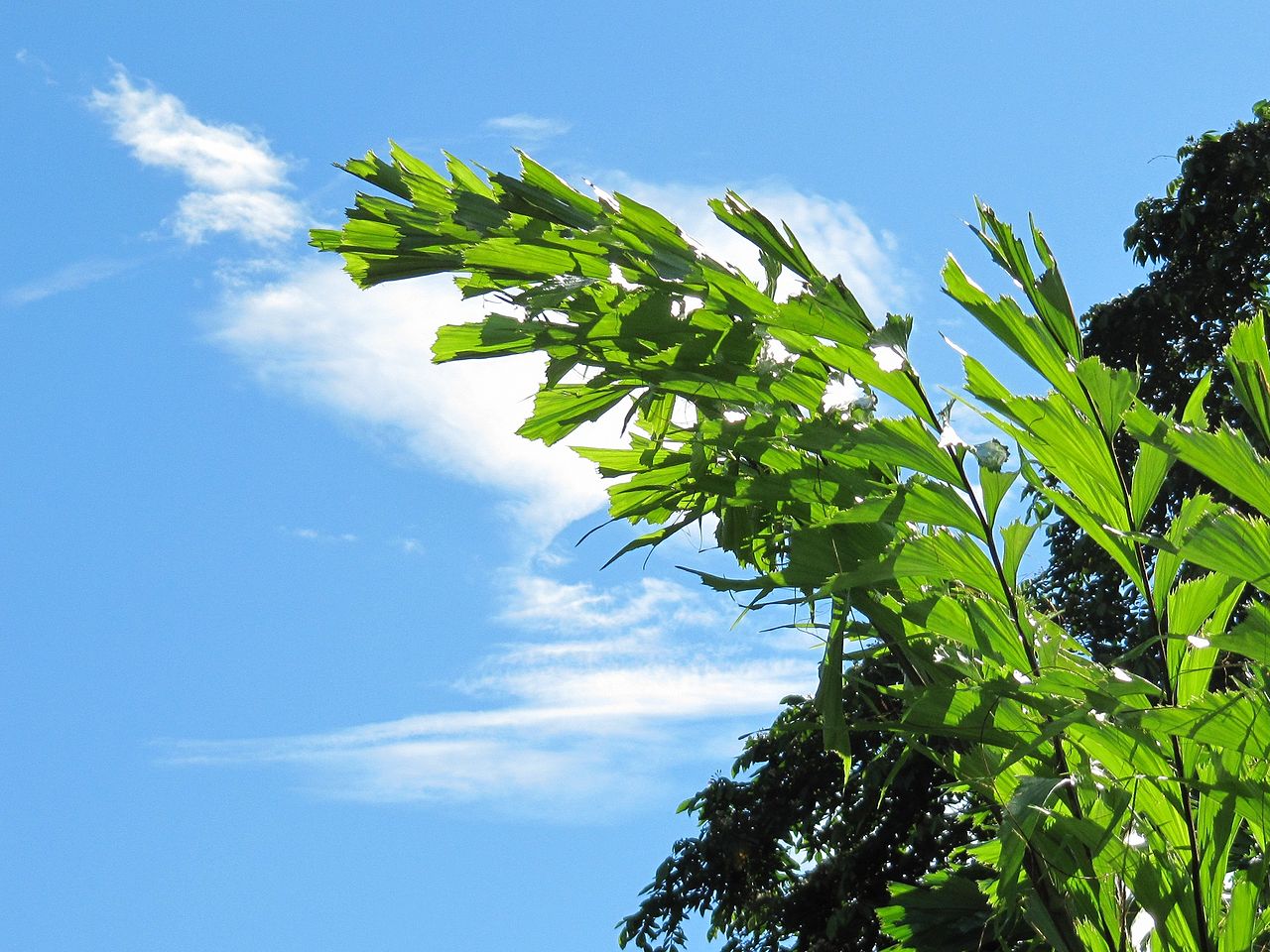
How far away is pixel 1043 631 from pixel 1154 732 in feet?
0.79

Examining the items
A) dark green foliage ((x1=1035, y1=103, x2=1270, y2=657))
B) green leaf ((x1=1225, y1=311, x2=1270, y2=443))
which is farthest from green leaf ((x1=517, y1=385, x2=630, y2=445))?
dark green foliage ((x1=1035, y1=103, x2=1270, y2=657))

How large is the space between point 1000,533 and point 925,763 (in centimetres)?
533

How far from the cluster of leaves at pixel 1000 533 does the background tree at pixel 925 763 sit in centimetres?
424

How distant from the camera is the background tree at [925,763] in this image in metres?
6.95

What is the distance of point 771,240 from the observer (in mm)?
2258

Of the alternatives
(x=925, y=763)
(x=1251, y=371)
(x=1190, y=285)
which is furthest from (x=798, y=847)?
(x=1251, y=371)

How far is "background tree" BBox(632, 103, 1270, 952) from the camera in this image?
6945 mm

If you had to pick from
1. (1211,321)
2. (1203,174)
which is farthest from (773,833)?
(1203,174)

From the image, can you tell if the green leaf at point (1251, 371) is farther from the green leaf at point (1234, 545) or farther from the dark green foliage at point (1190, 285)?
the dark green foliage at point (1190, 285)

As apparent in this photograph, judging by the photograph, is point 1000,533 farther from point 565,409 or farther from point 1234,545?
point 565,409

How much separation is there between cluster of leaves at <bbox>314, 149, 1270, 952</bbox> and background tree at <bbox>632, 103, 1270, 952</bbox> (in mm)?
4238

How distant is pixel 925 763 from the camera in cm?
691

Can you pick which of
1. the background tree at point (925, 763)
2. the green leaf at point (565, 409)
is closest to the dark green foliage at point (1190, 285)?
the background tree at point (925, 763)

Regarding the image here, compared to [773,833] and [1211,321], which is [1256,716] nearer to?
[773,833]
